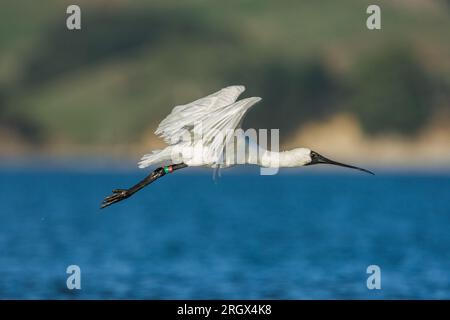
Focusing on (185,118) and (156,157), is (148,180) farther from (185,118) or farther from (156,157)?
(185,118)

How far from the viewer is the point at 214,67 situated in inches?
6206

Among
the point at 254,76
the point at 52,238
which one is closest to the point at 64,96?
the point at 254,76

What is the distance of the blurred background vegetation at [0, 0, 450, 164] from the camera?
139625 mm

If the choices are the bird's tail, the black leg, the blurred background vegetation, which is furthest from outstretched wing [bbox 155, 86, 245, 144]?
the blurred background vegetation

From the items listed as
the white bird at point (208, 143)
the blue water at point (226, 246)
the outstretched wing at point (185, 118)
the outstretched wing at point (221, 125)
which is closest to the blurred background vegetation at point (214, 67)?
the blue water at point (226, 246)

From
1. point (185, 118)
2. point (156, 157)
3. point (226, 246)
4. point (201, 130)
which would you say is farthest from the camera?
point (226, 246)

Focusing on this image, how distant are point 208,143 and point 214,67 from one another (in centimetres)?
14064

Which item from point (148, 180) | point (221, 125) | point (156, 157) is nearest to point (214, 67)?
point (148, 180)

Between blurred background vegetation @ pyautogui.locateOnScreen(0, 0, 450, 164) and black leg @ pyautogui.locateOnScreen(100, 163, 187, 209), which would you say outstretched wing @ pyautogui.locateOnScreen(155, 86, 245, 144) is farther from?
blurred background vegetation @ pyautogui.locateOnScreen(0, 0, 450, 164)

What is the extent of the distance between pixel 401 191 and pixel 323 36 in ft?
255

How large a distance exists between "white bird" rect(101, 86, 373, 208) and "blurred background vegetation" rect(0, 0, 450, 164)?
11047cm

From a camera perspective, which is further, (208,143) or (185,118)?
(185,118)

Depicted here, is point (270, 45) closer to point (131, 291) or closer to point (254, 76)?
point (254, 76)

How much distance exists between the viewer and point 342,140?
12812 cm
